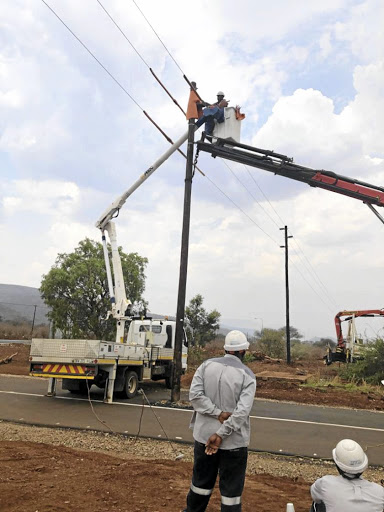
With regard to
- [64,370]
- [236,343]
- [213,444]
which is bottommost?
[213,444]

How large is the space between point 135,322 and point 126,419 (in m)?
6.79

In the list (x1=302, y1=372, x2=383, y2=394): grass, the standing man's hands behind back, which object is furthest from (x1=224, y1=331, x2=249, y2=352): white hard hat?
(x1=302, y1=372, x2=383, y2=394): grass

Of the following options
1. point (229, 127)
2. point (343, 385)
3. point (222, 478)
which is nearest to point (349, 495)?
point (222, 478)

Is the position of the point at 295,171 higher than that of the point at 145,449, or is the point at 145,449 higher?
the point at 295,171

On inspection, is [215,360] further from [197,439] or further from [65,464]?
[65,464]

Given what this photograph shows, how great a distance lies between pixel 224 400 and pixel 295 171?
1059 cm

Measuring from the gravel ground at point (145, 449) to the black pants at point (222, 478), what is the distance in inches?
98.2

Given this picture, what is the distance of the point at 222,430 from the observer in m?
3.66

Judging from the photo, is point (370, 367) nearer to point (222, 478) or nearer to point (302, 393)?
point (302, 393)

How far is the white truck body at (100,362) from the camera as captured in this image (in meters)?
10.9

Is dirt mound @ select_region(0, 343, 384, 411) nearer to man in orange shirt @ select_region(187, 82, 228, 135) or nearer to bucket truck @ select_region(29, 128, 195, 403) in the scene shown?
bucket truck @ select_region(29, 128, 195, 403)

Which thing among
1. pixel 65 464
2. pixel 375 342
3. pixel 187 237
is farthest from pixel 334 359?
pixel 65 464

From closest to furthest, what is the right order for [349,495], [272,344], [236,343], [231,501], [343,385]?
1. [349,495]
2. [231,501]
3. [236,343]
4. [343,385]
5. [272,344]

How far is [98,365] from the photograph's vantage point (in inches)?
440
